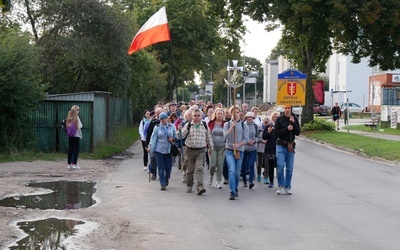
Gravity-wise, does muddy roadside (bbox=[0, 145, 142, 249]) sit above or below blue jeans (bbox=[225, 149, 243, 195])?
below

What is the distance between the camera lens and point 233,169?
13.6 meters

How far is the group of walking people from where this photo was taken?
13.9 m

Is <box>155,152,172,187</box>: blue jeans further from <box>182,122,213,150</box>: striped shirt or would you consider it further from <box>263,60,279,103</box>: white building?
<box>263,60,279,103</box>: white building

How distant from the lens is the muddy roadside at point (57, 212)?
9062mm

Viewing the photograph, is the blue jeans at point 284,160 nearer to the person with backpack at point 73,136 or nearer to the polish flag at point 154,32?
the person with backpack at point 73,136

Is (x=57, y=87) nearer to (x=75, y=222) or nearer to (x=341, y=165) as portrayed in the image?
(x=341, y=165)

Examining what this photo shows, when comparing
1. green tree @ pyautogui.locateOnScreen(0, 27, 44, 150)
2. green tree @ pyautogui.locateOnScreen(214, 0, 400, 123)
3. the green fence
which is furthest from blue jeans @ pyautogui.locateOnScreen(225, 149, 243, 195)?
green tree @ pyautogui.locateOnScreen(214, 0, 400, 123)

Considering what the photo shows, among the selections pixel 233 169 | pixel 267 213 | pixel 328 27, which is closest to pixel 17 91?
pixel 233 169

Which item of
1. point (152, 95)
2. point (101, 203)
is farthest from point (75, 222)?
point (152, 95)

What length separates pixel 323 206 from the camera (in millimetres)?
12336

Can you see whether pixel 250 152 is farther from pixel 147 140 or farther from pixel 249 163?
pixel 147 140

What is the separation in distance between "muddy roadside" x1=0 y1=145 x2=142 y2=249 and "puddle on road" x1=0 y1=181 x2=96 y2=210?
31 centimetres

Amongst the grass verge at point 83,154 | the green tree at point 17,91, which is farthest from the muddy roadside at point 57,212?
the green tree at point 17,91

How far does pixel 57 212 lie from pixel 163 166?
12.1 ft
